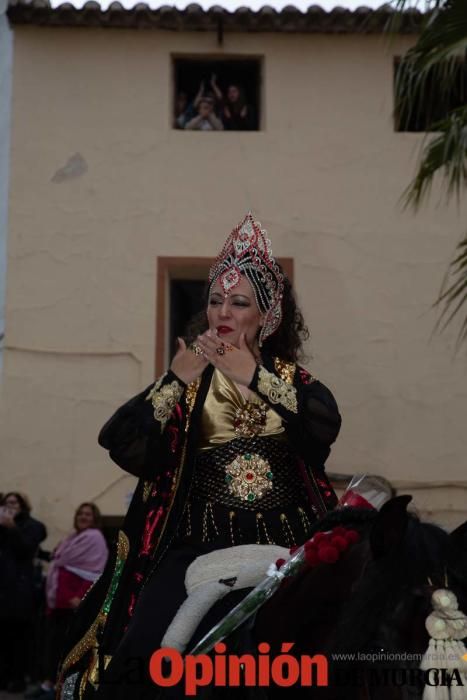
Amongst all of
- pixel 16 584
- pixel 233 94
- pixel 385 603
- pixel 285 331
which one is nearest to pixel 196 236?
pixel 233 94

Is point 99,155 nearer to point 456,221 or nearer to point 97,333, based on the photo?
point 97,333

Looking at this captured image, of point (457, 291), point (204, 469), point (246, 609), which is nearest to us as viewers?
point (246, 609)

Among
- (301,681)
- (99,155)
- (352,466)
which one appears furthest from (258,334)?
(99,155)

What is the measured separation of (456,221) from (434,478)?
2865mm

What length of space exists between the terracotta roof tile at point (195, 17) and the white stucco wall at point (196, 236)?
0.55 ft

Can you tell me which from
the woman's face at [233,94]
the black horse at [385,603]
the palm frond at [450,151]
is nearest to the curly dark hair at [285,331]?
the black horse at [385,603]

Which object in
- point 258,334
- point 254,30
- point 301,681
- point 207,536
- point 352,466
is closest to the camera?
point 301,681

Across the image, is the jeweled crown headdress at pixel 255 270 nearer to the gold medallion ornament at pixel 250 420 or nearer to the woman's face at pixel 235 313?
the woman's face at pixel 235 313

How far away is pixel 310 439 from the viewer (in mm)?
3775

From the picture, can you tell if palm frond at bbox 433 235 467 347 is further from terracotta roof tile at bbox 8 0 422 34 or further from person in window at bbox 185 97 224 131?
person in window at bbox 185 97 224 131

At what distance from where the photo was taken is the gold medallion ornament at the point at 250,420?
3885 millimetres

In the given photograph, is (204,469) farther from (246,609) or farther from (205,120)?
(205,120)

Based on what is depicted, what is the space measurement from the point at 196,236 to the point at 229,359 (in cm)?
815

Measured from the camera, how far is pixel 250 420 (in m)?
3.90
